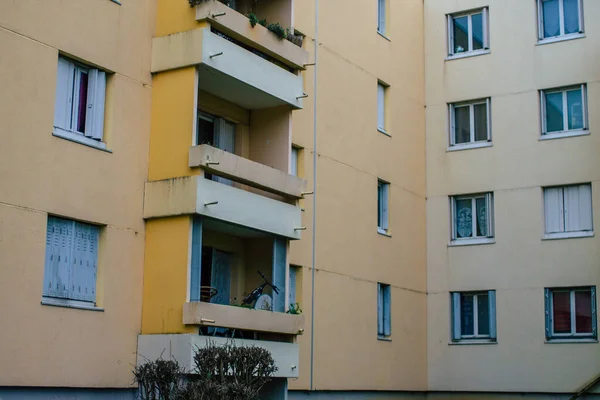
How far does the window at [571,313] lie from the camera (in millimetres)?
27094

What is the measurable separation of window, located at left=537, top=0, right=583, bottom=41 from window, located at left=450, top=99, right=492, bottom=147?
2.89 m

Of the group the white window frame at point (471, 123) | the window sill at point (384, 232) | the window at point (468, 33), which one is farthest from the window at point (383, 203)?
the window at point (468, 33)

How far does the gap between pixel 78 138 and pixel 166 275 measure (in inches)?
127

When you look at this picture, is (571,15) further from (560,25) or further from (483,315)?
(483,315)

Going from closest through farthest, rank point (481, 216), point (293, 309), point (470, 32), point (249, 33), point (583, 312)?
point (249, 33), point (293, 309), point (583, 312), point (481, 216), point (470, 32)

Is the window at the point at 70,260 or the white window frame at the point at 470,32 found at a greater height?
the white window frame at the point at 470,32

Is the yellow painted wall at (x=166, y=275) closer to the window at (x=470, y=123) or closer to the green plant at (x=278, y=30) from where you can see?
the green plant at (x=278, y=30)

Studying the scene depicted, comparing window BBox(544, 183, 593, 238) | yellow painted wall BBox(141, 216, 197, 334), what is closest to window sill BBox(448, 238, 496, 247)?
window BBox(544, 183, 593, 238)

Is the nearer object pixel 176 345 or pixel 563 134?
pixel 176 345

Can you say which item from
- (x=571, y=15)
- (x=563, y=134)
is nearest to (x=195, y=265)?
(x=563, y=134)

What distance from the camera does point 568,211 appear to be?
28.0 metres

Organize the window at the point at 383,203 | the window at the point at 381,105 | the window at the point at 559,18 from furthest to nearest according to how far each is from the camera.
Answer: the window at the point at 559,18, the window at the point at 381,105, the window at the point at 383,203

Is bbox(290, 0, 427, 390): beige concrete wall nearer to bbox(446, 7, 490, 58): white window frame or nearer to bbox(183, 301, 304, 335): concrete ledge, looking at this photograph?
bbox(446, 7, 490, 58): white window frame

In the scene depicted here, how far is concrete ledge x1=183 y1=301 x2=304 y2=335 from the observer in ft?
59.0
